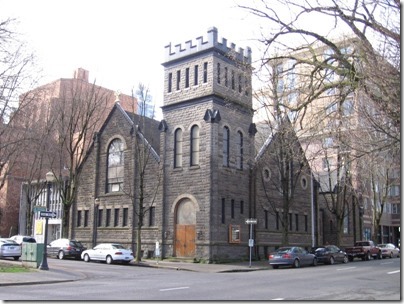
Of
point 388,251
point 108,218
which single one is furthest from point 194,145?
point 388,251

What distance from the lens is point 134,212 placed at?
38.5 metres

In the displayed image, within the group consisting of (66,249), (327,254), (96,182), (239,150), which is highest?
(239,150)

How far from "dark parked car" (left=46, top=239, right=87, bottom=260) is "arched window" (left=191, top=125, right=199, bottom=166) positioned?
1069 centimetres

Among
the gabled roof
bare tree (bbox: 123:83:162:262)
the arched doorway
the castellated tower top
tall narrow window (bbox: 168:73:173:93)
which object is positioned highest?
the castellated tower top

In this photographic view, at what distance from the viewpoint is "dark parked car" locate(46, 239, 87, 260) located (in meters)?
36.2

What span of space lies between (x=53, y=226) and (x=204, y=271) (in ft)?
92.9

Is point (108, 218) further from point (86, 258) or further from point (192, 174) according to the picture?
point (192, 174)

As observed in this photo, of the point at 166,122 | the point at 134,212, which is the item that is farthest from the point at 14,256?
the point at 166,122

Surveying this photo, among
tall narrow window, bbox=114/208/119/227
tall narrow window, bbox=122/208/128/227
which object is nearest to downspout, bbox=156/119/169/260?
tall narrow window, bbox=122/208/128/227

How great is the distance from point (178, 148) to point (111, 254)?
934cm

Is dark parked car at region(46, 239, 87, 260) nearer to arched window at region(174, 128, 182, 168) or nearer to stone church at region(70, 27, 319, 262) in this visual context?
stone church at region(70, 27, 319, 262)

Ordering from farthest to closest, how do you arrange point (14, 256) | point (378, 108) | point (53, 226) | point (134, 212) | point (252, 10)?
point (53, 226), point (134, 212), point (14, 256), point (252, 10), point (378, 108)

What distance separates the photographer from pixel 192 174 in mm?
35375

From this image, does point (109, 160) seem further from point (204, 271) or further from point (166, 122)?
point (204, 271)
